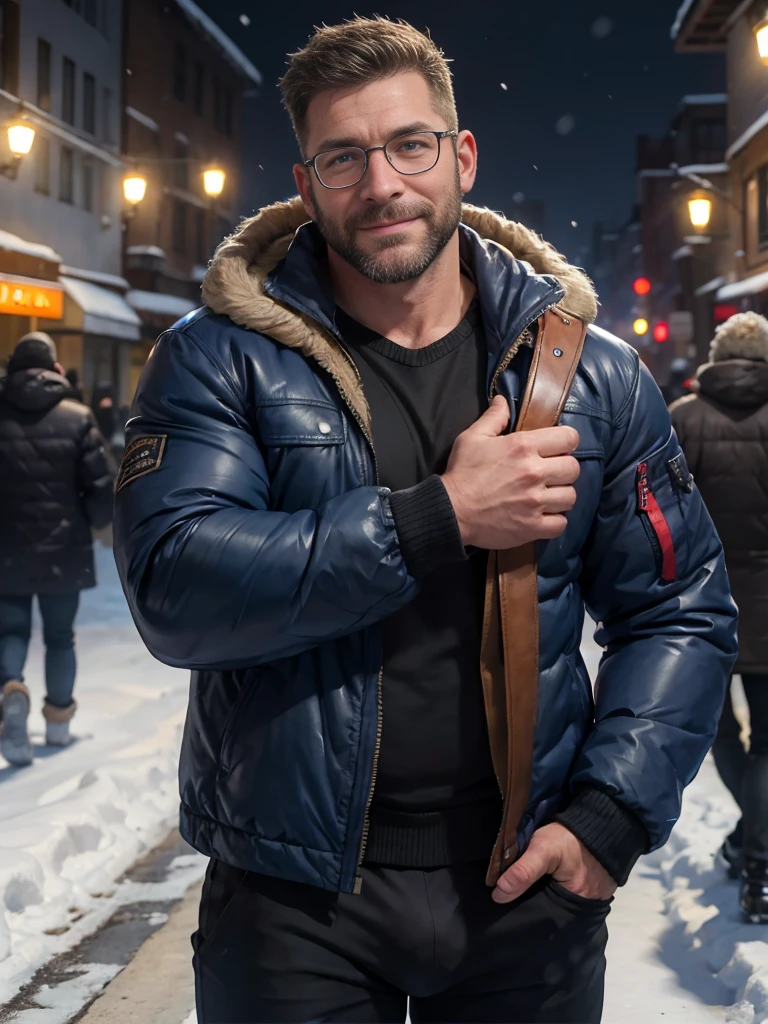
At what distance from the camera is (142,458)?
2.16m

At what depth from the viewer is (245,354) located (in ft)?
7.30

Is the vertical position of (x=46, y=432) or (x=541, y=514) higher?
(x=46, y=432)

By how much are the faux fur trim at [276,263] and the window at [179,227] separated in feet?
Answer: 114

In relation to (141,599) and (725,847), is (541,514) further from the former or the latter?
(725,847)

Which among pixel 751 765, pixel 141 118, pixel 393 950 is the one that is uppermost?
pixel 141 118

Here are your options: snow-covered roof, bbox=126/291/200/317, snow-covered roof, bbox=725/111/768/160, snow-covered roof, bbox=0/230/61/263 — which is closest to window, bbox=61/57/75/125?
snow-covered roof, bbox=126/291/200/317

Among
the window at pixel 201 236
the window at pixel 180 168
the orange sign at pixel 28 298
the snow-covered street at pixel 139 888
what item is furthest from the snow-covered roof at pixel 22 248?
the window at pixel 201 236

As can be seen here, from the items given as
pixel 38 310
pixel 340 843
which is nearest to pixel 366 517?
pixel 340 843

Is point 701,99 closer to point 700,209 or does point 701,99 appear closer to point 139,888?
point 700,209

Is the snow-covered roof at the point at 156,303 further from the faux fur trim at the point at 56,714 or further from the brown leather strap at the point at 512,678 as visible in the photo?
the brown leather strap at the point at 512,678

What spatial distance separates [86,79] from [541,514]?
2770 centimetres

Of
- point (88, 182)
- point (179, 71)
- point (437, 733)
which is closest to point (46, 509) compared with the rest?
point (437, 733)

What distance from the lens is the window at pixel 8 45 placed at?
19438 mm

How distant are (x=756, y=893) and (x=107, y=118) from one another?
27.6 meters
